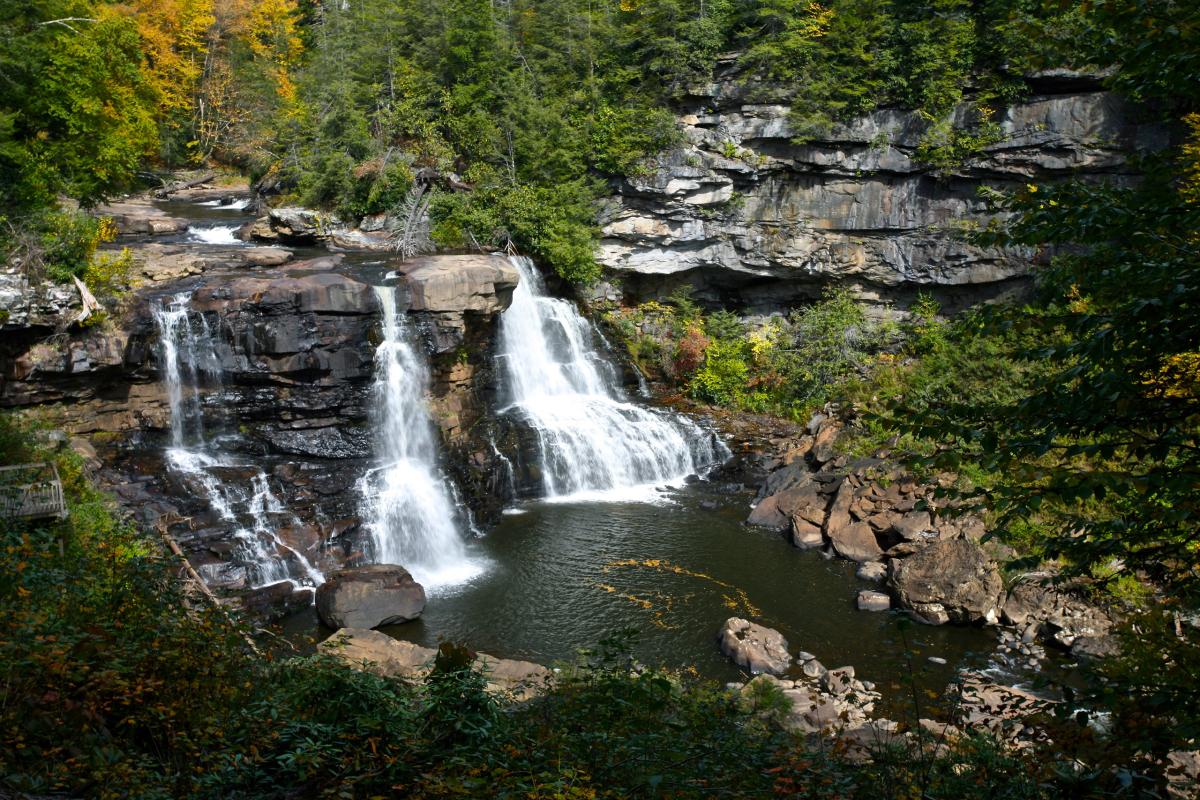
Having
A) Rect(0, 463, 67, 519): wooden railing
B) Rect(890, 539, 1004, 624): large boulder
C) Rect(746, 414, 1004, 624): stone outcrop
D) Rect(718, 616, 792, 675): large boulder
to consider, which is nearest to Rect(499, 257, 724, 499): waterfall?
Rect(746, 414, 1004, 624): stone outcrop

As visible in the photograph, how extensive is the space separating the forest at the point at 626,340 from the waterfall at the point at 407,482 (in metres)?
3.85

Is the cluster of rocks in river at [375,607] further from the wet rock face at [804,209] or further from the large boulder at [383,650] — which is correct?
the wet rock face at [804,209]

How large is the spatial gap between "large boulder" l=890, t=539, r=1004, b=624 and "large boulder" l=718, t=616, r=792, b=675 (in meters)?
2.78

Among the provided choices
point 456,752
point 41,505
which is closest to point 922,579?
point 456,752

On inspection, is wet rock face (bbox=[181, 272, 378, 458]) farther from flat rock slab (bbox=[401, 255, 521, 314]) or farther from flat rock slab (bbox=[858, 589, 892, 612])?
flat rock slab (bbox=[858, 589, 892, 612])

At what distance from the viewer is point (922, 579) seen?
13.5 m

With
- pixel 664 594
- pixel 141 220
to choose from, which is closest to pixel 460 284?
pixel 664 594

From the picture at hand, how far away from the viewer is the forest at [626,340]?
423 centimetres

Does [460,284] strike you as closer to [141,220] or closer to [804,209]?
[141,220]

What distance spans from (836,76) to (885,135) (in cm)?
238

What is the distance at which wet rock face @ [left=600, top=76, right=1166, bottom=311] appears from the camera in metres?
22.6

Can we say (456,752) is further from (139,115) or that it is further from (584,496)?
(139,115)

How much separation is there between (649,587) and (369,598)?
16.5ft

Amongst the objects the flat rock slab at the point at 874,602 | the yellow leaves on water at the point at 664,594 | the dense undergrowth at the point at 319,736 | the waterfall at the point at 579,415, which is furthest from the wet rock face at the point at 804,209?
the dense undergrowth at the point at 319,736
